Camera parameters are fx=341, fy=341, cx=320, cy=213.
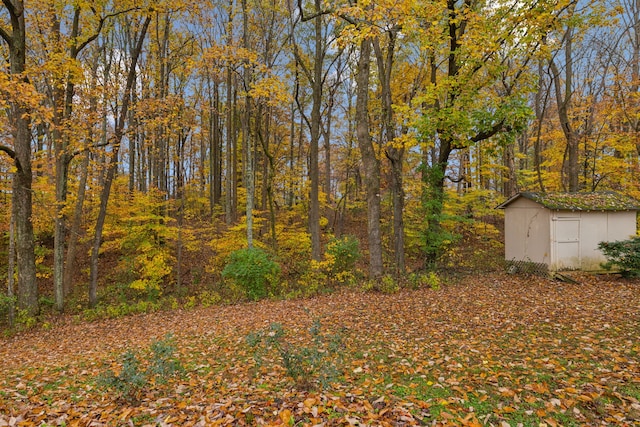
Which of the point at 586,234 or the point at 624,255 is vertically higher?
the point at 586,234

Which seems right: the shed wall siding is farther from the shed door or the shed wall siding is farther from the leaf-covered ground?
the leaf-covered ground

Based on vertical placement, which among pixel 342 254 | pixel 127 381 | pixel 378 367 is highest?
pixel 342 254

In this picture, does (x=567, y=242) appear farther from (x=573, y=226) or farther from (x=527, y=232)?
(x=527, y=232)

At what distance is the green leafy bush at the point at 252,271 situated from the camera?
10039 millimetres

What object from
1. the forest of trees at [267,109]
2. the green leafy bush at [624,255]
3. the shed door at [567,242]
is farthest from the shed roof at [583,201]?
the forest of trees at [267,109]

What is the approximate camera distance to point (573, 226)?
32.7 feet

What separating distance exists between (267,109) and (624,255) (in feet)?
50.3

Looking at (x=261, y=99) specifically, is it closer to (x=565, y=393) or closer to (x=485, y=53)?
(x=485, y=53)

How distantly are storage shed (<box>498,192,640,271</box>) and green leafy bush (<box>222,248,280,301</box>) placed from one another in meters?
7.92

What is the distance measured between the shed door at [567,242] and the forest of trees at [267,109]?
2905 mm

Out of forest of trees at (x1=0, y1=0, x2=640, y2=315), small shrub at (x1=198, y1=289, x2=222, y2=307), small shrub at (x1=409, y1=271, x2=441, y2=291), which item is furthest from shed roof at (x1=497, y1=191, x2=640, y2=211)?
small shrub at (x1=198, y1=289, x2=222, y2=307)

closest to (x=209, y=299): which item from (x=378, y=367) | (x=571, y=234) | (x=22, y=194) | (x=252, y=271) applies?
(x=252, y=271)

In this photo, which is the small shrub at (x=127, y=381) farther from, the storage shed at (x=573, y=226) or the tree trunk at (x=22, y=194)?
the storage shed at (x=573, y=226)

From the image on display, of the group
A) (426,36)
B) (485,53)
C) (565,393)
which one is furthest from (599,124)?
(565,393)
